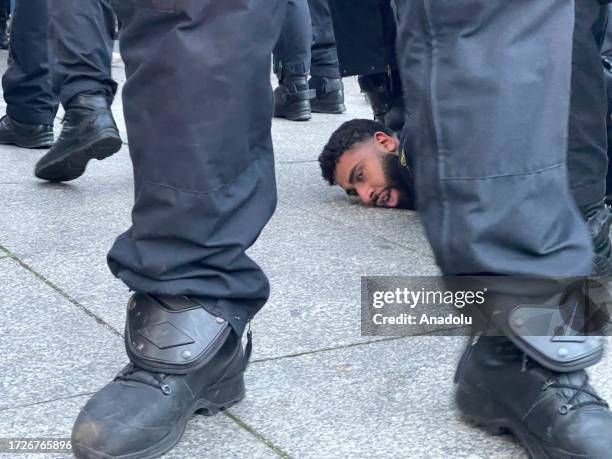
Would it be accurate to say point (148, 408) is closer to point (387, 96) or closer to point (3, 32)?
point (387, 96)

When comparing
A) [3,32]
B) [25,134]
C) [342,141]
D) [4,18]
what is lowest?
[3,32]

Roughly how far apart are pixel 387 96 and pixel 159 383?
85.7 inches

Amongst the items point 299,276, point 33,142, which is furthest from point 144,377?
point 33,142

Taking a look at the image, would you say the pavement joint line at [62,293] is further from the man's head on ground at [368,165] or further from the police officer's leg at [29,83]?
the police officer's leg at [29,83]

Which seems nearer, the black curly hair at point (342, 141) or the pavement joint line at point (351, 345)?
the pavement joint line at point (351, 345)

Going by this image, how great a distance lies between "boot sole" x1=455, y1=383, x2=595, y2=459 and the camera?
1.53 m

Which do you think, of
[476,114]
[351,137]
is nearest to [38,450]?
[476,114]

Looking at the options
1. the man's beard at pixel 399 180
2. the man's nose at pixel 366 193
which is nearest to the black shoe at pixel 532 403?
the man's beard at pixel 399 180

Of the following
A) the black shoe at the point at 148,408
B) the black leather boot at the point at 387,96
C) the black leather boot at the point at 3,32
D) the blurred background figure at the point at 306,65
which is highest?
the black shoe at the point at 148,408

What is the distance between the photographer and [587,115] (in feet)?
7.72

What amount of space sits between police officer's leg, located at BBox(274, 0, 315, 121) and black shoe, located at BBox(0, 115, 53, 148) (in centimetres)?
136

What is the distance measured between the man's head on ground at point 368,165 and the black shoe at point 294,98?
1.51 meters

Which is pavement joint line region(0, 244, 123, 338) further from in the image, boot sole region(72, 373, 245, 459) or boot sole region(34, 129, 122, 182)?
boot sole region(34, 129, 122, 182)

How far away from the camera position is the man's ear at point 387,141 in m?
3.41
